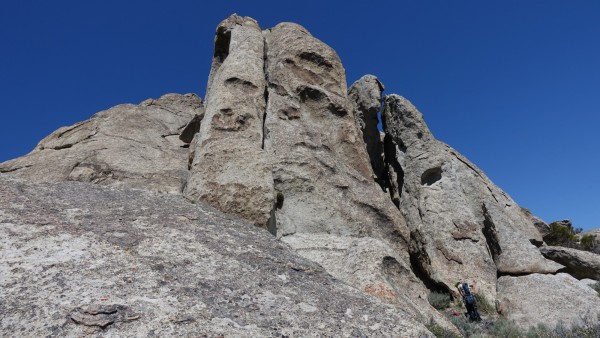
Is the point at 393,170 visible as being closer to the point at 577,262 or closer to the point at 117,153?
the point at 577,262

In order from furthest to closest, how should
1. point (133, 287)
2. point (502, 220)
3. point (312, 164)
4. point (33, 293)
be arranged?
point (502, 220)
point (312, 164)
point (133, 287)
point (33, 293)

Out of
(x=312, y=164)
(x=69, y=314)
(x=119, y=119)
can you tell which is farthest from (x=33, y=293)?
(x=119, y=119)

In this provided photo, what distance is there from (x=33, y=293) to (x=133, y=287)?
130 centimetres

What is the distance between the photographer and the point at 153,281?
22.8 ft

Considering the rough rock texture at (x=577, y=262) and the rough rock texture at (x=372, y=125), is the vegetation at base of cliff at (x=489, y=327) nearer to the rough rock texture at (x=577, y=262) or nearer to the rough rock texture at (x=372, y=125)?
the rough rock texture at (x=577, y=262)

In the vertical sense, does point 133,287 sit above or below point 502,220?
below

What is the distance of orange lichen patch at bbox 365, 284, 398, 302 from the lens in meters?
9.61

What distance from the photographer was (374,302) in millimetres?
7574

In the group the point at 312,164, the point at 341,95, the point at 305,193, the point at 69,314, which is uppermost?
the point at 341,95

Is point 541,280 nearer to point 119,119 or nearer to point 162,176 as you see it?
point 162,176

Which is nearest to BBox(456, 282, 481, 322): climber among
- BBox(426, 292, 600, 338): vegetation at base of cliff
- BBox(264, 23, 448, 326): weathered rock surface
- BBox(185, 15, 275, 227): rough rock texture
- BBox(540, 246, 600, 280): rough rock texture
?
BBox(426, 292, 600, 338): vegetation at base of cliff

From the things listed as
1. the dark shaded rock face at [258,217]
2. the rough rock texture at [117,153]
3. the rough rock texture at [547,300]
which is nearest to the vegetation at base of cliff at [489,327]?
the rough rock texture at [547,300]

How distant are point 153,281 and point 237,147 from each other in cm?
818

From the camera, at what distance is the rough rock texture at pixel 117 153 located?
16.5m
